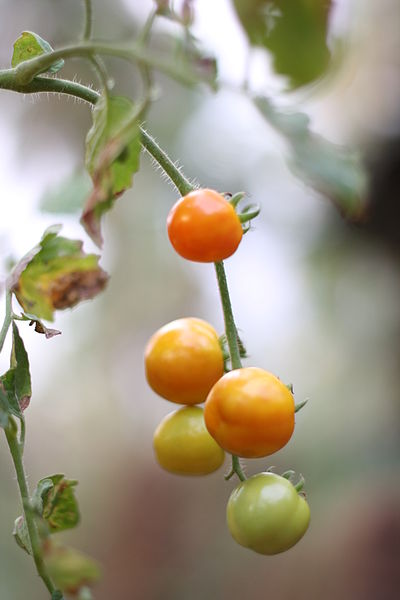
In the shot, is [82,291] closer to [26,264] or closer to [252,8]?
[26,264]

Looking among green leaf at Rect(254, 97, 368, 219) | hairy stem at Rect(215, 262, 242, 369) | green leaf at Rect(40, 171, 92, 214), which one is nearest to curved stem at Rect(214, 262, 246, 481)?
hairy stem at Rect(215, 262, 242, 369)

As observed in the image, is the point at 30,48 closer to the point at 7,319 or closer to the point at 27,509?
the point at 7,319

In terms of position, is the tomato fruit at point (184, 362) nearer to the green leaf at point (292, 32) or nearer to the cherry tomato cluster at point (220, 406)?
the cherry tomato cluster at point (220, 406)

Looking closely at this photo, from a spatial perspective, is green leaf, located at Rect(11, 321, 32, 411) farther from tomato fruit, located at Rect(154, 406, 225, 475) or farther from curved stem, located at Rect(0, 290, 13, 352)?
tomato fruit, located at Rect(154, 406, 225, 475)

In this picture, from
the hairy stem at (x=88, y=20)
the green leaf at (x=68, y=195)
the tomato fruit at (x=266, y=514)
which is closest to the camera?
the hairy stem at (x=88, y=20)

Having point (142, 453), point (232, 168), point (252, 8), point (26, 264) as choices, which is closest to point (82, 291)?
point (26, 264)

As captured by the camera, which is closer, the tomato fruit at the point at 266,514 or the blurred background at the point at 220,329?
the tomato fruit at the point at 266,514

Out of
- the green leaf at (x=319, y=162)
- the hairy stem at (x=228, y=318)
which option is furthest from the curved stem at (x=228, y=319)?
the green leaf at (x=319, y=162)
